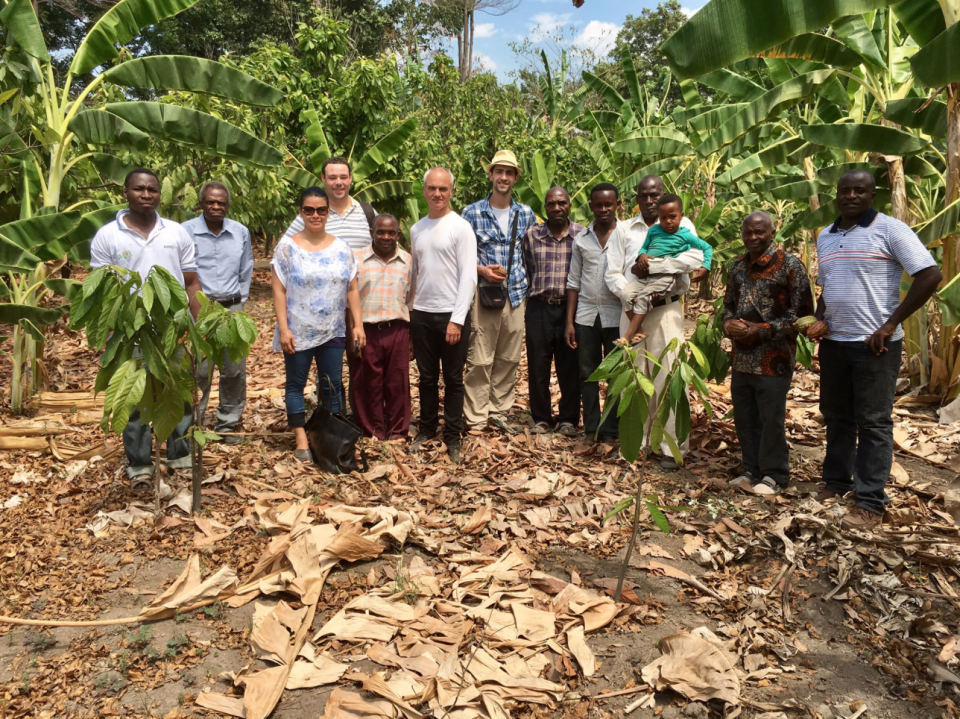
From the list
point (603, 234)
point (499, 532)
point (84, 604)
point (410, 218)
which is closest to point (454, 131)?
point (410, 218)

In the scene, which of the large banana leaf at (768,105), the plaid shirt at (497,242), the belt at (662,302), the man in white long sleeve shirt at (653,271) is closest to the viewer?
the man in white long sleeve shirt at (653,271)

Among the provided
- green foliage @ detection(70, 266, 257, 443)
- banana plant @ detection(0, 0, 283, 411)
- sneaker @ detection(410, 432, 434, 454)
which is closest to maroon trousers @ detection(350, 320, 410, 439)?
sneaker @ detection(410, 432, 434, 454)

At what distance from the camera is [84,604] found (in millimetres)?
3664

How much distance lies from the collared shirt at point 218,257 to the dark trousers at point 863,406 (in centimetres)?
431

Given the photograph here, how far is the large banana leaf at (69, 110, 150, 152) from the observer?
19.6 ft

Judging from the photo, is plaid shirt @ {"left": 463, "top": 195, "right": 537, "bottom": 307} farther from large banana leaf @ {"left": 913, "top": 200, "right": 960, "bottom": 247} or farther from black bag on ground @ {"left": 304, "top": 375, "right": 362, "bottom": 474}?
large banana leaf @ {"left": 913, "top": 200, "right": 960, "bottom": 247}

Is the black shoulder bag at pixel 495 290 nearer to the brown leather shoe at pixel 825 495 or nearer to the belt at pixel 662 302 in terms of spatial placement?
A: the belt at pixel 662 302

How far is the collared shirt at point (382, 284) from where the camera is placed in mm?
5594

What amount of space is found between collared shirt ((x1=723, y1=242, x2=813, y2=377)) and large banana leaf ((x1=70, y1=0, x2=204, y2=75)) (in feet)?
15.9

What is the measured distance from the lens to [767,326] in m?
4.69

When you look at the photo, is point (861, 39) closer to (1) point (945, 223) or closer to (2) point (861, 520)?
(1) point (945, 223)

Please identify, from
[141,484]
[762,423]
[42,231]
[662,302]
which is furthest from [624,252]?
[42,231]

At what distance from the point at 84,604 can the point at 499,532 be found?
2236mm

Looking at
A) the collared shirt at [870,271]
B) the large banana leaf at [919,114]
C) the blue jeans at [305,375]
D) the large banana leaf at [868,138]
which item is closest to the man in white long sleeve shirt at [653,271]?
the collared shirt at [870,271]
